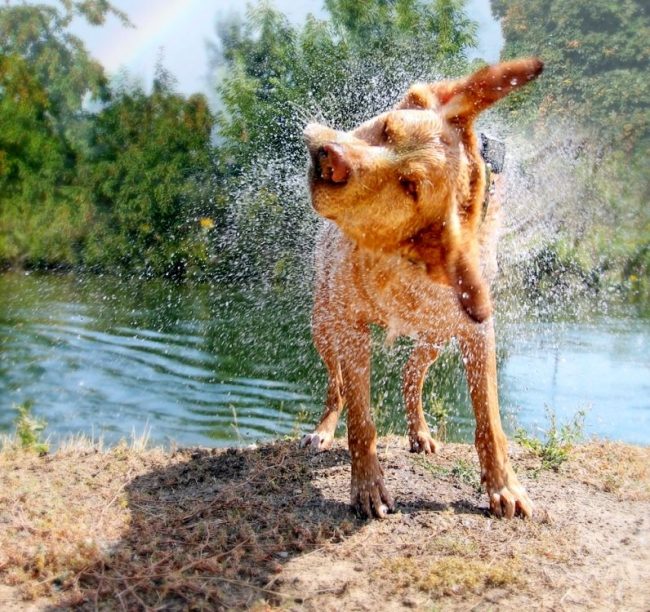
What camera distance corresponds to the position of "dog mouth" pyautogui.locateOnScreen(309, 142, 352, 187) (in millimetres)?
3150

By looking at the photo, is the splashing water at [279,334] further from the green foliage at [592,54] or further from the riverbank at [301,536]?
the riverbank at [301,536]

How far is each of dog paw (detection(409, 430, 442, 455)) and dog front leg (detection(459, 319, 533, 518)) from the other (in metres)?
1.05

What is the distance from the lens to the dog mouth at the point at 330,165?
3150 millimetres

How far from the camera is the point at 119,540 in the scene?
373cm

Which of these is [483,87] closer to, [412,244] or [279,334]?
[412,244]

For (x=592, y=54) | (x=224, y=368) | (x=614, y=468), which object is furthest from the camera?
(x=592, y=54)

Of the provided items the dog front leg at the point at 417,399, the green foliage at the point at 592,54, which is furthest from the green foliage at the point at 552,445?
the green foliage at the point at 592,54

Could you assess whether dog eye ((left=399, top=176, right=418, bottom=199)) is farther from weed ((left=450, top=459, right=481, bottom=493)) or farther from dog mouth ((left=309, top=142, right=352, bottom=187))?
weed ((left=450, top=459, right=481, bottom=493))

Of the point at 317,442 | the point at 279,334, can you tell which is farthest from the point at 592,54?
the point at 317,442

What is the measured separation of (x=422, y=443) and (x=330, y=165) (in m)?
2.64

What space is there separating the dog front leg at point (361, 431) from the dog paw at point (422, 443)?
1.20 meters

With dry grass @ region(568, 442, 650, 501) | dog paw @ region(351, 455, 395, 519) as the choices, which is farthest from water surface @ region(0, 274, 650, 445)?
dog paw @ region(351, 455, 395, 519)

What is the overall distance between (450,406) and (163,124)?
10378 millimetres

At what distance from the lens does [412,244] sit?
357 centimetres
